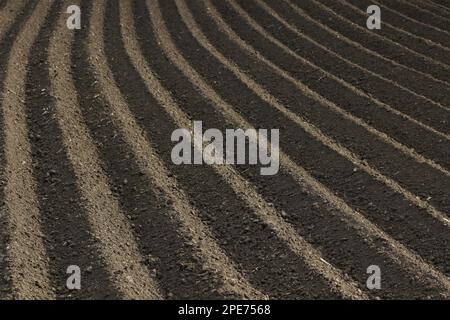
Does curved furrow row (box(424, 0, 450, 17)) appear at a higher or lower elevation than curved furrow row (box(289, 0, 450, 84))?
higher

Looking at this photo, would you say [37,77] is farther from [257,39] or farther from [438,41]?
[438,41]

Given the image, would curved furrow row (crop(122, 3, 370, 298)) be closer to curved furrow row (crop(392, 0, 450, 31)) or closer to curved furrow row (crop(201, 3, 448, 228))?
curved furrow row (crop(201, 3, 448, 228))

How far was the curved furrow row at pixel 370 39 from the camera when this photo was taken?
5.04m

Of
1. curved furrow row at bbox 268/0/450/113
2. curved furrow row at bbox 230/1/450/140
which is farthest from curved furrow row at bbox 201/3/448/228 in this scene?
curved furrow row at bbox 268/0/450/113

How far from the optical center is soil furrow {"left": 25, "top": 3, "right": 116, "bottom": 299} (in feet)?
9.35

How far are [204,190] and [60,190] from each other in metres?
0.76

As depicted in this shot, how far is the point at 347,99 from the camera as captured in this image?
4.56 m

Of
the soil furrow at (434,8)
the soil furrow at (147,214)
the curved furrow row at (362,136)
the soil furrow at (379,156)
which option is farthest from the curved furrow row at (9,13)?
the soil furrow at (434,8)

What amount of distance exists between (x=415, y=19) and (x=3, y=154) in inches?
158

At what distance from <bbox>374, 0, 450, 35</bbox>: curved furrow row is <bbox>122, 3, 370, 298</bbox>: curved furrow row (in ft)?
8.15

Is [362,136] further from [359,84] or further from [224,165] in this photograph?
[224,165]

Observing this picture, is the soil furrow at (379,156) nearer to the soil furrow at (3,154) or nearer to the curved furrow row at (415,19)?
the curved furrow row at (415,19)

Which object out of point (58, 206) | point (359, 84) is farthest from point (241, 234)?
point (359, 84)

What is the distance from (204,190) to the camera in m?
3.58
